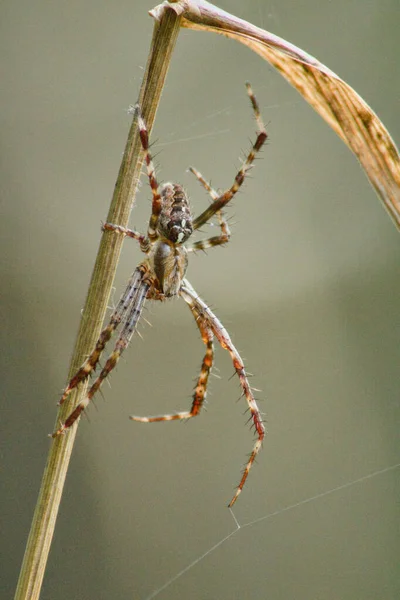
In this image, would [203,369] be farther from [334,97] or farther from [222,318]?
[222,318]

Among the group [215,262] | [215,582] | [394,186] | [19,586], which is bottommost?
[215,582]

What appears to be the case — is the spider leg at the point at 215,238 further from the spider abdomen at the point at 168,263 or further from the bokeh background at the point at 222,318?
the bokeh background at the point at 222,318

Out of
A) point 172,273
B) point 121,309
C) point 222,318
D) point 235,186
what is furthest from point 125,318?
point 222,318

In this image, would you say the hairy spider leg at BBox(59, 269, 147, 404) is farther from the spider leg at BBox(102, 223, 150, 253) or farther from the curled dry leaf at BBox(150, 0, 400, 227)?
the curled dry leaf at BBox(150, 0, 400, 227)

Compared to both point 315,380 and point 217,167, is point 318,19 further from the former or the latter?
point 315,380

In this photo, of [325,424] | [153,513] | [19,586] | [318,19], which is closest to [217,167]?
[318,19]

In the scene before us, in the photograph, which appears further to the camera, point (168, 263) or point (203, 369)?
point (203, 369)
